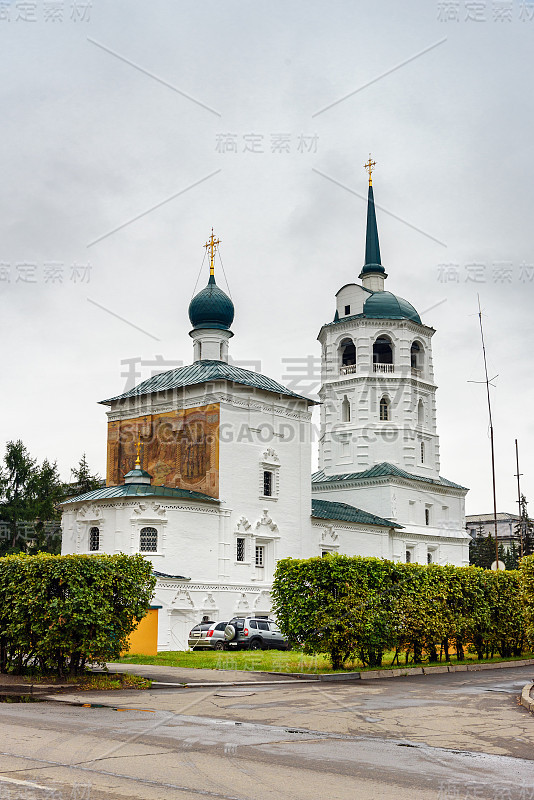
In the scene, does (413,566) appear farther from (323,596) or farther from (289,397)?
(289,397)

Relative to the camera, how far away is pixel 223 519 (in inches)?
1577

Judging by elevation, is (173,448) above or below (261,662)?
above

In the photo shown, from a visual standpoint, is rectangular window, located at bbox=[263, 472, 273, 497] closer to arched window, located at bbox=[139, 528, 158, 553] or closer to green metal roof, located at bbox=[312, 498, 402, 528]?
green metal roof, located at bbox=[312, 498, 402, 528]

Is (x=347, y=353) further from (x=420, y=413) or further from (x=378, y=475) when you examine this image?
(x=378, y=475)

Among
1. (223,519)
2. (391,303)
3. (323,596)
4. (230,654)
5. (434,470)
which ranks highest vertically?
(391,303)

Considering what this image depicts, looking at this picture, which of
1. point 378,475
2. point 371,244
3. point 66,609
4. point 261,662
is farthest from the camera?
point 371,244

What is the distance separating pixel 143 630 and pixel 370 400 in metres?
30.1

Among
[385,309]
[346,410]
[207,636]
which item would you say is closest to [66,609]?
[207,636]

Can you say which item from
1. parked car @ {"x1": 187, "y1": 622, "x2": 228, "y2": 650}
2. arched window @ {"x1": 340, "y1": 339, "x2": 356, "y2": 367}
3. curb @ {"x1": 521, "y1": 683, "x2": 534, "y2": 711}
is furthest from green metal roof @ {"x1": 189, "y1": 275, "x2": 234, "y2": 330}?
curb @ {"x1": 521, "y1": 683, "x2": 534, "y2": 711}

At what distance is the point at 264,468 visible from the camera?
4316 cm

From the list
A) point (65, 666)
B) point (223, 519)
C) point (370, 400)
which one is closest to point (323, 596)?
point (65, 666)

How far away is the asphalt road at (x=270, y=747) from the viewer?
309 inches

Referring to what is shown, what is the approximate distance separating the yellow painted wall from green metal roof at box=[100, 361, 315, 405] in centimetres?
1509

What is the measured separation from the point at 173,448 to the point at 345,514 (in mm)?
12491
